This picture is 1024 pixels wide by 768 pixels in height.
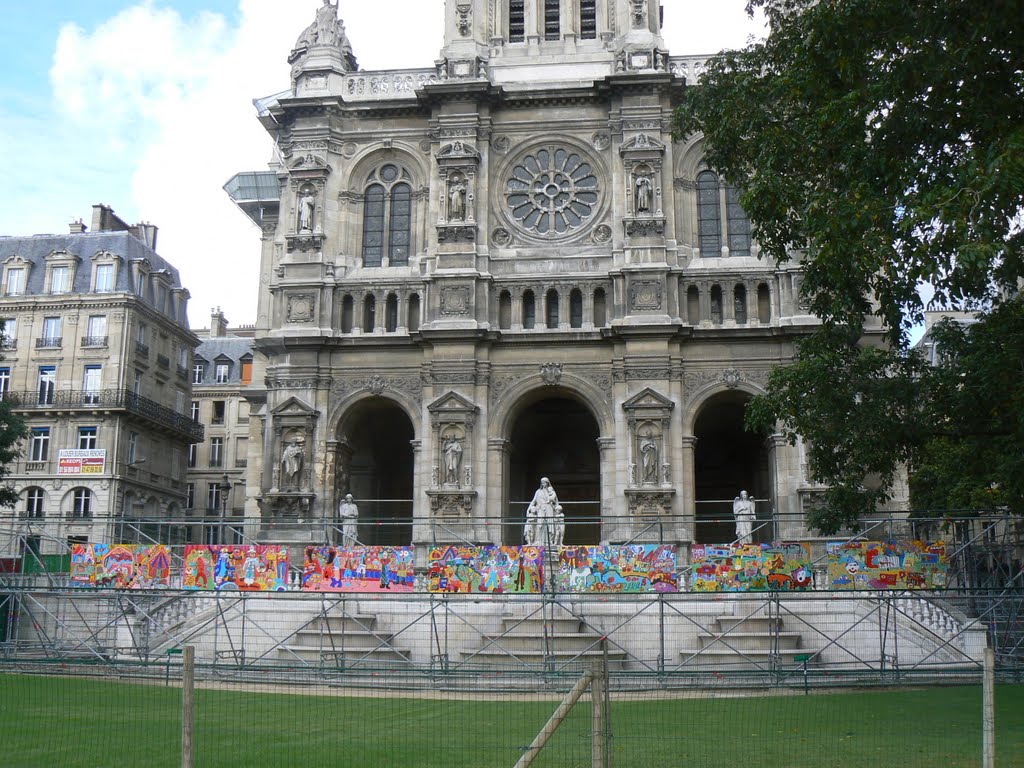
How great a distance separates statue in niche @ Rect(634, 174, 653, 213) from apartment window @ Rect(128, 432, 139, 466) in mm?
27556

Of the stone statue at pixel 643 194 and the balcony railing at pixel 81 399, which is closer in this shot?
the stone statue at pixel 643 194

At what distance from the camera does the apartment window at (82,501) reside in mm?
49562

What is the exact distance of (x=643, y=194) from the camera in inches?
1469

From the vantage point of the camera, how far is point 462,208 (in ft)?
125

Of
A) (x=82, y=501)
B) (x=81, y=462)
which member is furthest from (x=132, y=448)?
(x=82, y=501)

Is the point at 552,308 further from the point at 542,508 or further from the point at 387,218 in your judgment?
the point at 542,508

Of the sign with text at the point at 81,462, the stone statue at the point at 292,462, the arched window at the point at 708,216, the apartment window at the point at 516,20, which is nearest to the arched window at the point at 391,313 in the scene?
the stone statue at the point at 292,462

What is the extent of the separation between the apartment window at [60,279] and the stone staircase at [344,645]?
3191 centimetres

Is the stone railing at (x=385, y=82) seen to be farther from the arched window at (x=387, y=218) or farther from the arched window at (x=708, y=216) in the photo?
the arched window at (x=708, y=216)

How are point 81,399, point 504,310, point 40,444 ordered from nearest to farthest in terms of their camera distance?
point 504,310, point 40,444, point 81,399

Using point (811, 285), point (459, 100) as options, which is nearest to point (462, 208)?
point (459, 100)

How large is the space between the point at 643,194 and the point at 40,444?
3021 centimetres

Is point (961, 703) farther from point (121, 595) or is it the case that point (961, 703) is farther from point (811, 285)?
point (121, 595)

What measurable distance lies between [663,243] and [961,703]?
843 inches
